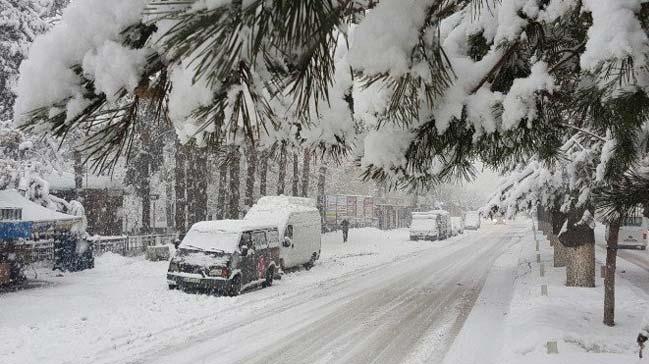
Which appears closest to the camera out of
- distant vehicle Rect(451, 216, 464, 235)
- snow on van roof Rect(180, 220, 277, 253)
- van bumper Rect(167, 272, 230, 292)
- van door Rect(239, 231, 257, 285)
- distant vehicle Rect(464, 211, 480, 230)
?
van bumper Rect(167, 272, 230, 292)

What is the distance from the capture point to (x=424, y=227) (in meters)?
43.7

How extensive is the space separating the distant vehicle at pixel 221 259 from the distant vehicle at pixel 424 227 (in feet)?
92.4

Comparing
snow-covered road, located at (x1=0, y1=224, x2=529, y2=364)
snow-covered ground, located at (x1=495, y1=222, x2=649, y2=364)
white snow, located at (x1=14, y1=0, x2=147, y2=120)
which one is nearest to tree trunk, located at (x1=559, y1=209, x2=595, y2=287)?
snow-covered ground, located at (x1=495, y1=222, x2=649, y2=364)

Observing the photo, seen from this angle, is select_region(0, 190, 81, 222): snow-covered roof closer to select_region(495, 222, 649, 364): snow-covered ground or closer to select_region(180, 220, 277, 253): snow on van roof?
select_region(180, 220, 277, 253): snow on van roof

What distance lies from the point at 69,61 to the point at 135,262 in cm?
2165

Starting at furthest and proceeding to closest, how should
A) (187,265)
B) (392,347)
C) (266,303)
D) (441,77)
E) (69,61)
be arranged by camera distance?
(187,265)
(266,303)
(392,347)
(441,77)
(69,61)

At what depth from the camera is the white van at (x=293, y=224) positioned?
20516mm

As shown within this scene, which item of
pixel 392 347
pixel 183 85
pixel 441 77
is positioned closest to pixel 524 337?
pixel 392 347

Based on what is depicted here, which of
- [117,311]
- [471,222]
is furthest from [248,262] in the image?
[471,222]

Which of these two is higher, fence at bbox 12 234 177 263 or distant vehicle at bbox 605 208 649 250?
fence at bbox 12 234 177 263

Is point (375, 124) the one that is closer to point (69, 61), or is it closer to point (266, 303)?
point (69, 61)

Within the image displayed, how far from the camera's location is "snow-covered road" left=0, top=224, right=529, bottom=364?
8.95m

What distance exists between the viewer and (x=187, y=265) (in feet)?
48.7

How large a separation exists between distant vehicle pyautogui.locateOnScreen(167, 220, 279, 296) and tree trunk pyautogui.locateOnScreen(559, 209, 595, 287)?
9219 millimetres
